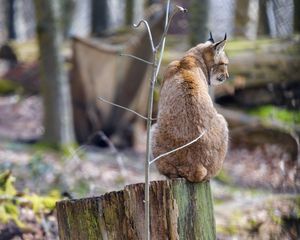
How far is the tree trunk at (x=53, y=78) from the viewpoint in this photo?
1175 centimetres

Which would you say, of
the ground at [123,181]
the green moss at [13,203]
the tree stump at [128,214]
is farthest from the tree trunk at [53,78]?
the tree stump at [128,214]

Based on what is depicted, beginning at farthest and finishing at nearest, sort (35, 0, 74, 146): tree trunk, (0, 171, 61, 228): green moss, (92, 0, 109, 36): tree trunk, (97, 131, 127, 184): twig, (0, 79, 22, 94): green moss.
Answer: (92, 0, 109, 36): tree trunk, (0, 79, 22, 94): green moss, (35, 0, 74, 146): tree trunk, (0, 171, 61, 228): green moss, (97, 131, 127, 184): twig

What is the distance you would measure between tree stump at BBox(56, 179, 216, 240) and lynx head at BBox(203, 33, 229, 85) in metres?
1.00

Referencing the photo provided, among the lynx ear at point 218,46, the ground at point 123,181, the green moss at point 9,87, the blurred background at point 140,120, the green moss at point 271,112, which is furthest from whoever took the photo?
the green moss at point 9,87

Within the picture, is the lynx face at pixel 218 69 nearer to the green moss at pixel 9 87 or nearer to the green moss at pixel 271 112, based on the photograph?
the green moss at pixel 271 112

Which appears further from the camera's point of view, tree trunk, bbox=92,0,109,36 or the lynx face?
tree trunk, bbox=92,0,109,36

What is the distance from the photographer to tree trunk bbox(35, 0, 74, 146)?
11750 mm

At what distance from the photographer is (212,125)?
4684 mm

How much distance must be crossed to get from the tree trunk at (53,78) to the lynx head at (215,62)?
6949 millimetres

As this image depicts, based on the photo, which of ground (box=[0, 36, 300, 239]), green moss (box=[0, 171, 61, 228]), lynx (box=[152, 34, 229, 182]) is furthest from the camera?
ground (box=[0, 36, 300, 239])

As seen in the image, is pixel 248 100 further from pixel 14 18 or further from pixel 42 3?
pixel 14 18

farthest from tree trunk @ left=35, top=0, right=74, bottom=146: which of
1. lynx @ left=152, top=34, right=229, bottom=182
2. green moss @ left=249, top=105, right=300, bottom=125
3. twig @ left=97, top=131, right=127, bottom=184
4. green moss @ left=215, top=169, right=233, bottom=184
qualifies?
lynx @ left=152, top=34, right=229, bottom=182

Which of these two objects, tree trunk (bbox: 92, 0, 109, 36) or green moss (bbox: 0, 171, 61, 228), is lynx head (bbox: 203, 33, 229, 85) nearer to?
green moss (bbox: 0, 171, 61, 228)

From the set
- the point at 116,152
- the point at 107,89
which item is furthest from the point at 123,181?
the point at 107,89
